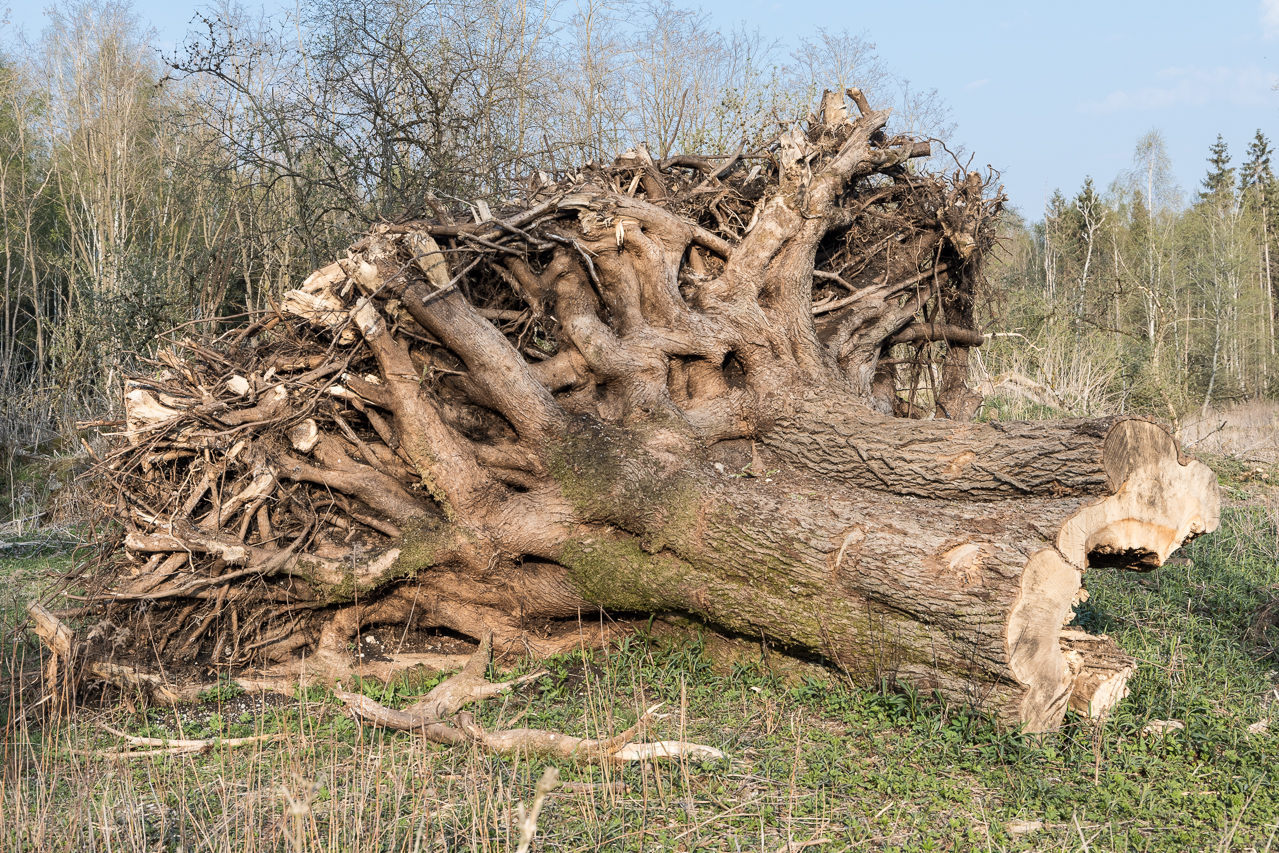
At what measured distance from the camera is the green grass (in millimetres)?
3121

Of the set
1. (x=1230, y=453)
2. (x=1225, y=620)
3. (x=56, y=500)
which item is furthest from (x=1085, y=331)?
(x=56, y=500)

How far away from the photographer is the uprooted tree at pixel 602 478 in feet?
14.0

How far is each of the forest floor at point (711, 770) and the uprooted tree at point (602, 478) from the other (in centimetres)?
28

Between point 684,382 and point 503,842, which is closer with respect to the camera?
point 503,842

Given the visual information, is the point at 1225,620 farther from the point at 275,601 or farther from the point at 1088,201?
the point at 1088,201

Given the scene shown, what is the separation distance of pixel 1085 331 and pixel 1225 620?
43.4ft

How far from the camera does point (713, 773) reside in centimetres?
369

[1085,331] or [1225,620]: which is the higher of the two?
[1085,331]

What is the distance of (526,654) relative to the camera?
5.32 meters

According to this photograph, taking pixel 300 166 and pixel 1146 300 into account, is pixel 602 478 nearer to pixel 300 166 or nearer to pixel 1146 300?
pixel 300 166

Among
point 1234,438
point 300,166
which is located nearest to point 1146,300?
point 1234,438

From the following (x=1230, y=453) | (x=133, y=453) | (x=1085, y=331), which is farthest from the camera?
(x=1085, y=331)

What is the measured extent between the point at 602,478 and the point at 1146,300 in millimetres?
26105

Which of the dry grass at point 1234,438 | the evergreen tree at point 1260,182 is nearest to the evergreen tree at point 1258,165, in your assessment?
the evergreen tree at point 1260,182
